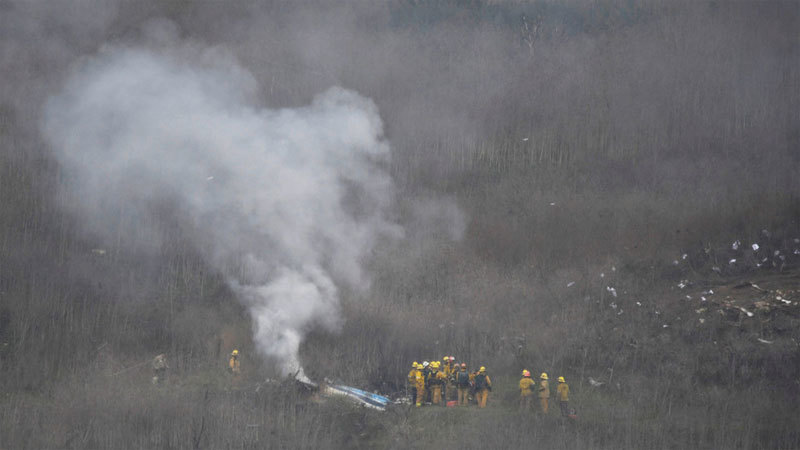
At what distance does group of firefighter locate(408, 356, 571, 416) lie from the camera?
16.0m

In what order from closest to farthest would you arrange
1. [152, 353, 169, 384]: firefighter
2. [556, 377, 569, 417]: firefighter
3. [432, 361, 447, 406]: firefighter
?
[556, 377, 569, 417]: firefighter → [432, 361, 447, 406]: firefighter → [152, 353, 169, 384]: firefighter

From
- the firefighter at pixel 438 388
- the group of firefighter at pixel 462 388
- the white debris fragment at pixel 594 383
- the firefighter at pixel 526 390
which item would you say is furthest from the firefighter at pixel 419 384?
the white debris fragment at pixel 594 383

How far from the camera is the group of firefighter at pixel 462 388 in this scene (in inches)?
629

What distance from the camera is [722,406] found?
53.2ft

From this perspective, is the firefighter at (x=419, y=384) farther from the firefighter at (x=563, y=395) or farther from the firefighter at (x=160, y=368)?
the firefighter at (x=160, y=368)

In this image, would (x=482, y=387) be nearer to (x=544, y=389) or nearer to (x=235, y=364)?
(x=544, y=389)

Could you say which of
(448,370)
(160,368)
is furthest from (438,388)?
(160,368)

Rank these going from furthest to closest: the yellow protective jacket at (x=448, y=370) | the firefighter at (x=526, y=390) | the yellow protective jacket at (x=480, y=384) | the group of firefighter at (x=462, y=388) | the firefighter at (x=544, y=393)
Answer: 1. the yellow protective jacket at (x=448, y=370)
2. the yellow protective jacket at (x=480, y=384)
3. the firefighter at (x=526, y=390)
4. the group of firefighter at (x=462, y=388)
5. the firefighter at (x=544, y=393)

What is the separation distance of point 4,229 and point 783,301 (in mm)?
20083

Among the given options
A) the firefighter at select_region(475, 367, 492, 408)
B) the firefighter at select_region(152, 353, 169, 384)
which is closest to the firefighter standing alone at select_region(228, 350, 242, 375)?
the firefighter at select_region(152, 353, 169, 384)

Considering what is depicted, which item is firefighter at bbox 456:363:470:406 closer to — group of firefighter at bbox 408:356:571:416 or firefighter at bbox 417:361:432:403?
group of firefighter at bbox 408:356:571:416

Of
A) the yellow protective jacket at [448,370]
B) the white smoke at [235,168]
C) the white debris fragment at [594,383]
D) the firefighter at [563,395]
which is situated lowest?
the firefighter at [563,395]

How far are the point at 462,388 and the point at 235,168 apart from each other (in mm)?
8534

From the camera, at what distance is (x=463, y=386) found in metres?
16.3
